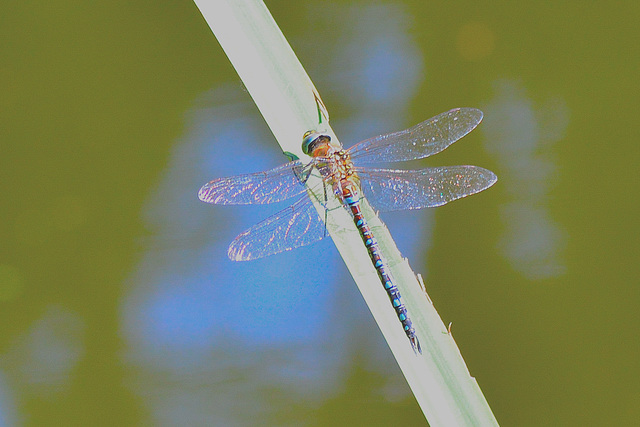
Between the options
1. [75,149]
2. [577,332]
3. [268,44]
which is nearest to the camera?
[268,44]

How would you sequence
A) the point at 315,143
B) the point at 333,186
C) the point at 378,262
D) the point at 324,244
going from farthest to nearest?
the point at 324,244, the point at 333,186, the point at 315,143, the point at 378,262

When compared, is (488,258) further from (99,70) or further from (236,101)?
(99,70)

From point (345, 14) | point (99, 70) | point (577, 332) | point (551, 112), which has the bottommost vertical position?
point (577, 332)

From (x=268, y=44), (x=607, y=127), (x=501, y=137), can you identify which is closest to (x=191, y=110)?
(x=268, y=44)

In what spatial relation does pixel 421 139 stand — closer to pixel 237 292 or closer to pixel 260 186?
pixel 260 186

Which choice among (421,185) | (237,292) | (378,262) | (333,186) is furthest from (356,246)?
(237,292)

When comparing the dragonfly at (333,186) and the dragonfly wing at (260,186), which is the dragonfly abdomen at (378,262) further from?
the dragonfly wing at (260,186)
